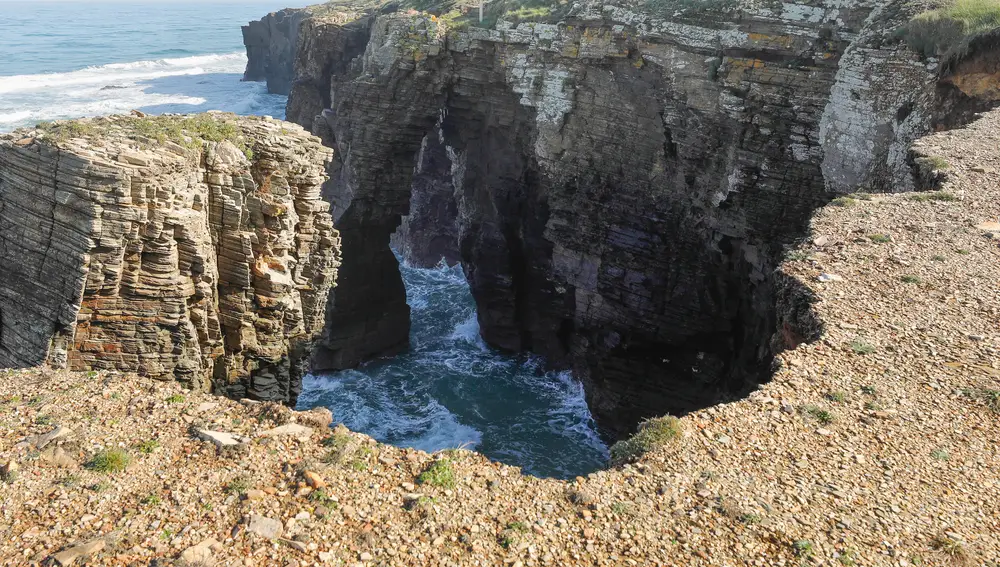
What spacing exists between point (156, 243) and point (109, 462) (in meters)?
4.48

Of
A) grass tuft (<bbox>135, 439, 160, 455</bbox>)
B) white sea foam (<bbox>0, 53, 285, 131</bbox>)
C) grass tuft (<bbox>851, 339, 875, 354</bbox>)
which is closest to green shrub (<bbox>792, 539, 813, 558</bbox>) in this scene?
grass tuft (<bbox>851, 339, 875, 354</bbox>)

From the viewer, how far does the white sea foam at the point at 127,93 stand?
6594cm

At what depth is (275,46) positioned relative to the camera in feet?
257

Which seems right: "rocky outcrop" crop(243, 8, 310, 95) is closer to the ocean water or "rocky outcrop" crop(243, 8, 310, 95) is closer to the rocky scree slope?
the ocean water

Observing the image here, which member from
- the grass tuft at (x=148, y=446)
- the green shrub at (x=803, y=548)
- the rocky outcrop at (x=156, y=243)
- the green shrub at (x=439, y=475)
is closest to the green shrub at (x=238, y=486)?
the grass tuft at (x=148, y=446)

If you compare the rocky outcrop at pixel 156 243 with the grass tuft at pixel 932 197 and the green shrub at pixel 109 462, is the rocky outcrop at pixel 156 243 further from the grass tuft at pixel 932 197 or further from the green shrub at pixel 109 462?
the grass tuft at pixel 932 197

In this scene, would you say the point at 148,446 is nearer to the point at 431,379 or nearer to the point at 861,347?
the point at 861,347

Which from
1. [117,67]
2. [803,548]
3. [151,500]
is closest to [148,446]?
[151,500]

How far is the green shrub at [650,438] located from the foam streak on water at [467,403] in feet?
49.6

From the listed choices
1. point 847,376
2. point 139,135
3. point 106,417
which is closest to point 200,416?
point 106,417

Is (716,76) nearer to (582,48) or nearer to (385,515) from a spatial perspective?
(582,48)

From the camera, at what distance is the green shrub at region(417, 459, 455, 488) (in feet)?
32.0

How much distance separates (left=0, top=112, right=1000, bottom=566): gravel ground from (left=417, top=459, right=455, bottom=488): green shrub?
2cm

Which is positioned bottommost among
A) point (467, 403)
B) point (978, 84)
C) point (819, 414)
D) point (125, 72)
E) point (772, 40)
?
point (467, 403)
